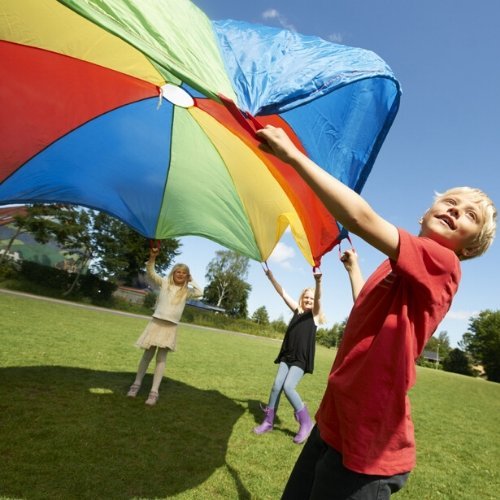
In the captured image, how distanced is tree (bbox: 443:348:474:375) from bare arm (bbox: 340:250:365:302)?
244 feet

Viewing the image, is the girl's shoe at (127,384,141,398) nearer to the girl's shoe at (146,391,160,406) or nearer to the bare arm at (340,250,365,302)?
the girl's shoe at (146,391,160,406)

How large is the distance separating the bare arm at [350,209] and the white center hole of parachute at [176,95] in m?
2.79

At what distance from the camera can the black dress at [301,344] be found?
5.46m

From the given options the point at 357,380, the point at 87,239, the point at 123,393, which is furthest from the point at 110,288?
the point at 357,380

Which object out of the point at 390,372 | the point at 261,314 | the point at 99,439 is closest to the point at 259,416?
the point at 99,439

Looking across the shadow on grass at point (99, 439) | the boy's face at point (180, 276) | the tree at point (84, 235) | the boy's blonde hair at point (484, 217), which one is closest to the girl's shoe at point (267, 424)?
the shadow on grass at point (99, 439)

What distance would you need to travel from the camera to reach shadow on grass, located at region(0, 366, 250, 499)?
121 inches

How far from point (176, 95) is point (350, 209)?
3.17 metres

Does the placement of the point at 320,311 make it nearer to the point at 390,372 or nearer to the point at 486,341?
the point at 390,372

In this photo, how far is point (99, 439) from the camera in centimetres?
396

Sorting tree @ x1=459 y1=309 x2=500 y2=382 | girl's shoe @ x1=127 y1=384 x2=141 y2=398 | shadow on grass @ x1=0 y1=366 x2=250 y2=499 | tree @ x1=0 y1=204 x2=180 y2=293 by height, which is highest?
tree @ x1=459 y1=309 x2=500 y2=382

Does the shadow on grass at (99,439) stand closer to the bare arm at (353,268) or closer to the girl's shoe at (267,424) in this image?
the girl's shoe at (267,424)

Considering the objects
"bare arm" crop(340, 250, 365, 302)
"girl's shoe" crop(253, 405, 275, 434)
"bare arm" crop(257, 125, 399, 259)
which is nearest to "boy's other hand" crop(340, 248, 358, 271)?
"bare arm" crop(340, 250, 365, 302)

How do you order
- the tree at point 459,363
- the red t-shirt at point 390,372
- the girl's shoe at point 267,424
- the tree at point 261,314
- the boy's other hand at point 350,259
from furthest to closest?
the tree at point 261,314 → the tree at point 459,363 → the girl's shoe at point 267,424 → the boy's other hand at point 350,259 → the red t-shirt at point 390,372
